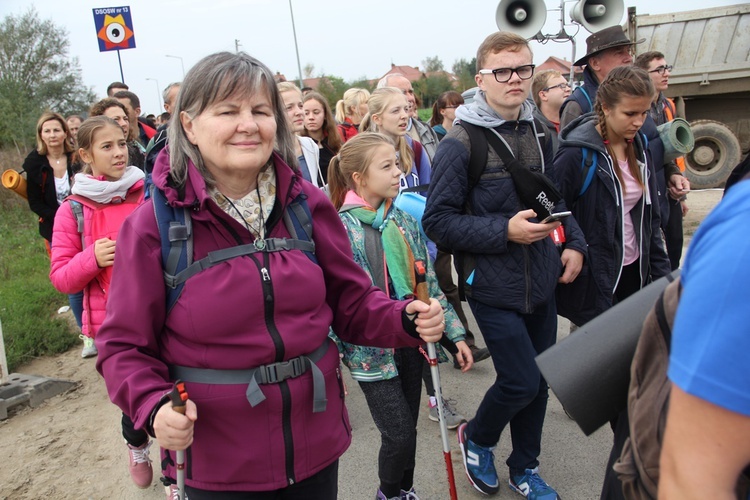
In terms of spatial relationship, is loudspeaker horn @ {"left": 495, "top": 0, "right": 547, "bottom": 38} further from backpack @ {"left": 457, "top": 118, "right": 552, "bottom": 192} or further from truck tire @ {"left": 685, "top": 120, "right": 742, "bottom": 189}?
backpack @ {"left": 457, "top": 118, "right": 552, "bottom": 192}

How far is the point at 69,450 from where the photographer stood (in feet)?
12.8

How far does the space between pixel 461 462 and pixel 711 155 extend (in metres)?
9.32

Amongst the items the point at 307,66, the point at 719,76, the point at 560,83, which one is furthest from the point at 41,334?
the point at 307,66

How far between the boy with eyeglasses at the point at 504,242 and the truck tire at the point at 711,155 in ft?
29.3

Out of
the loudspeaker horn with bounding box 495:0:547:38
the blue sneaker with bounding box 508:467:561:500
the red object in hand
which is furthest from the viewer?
the loudspeaker horn with bounding box 495:0:547:38

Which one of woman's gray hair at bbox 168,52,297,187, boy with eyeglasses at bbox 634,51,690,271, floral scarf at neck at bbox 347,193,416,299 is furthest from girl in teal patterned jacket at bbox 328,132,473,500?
boy with eyeglasses at bbox 634,51,690,271

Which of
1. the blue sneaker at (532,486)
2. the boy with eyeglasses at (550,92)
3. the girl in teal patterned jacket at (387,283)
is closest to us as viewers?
the girl in teal patterned jacket at (387,283)

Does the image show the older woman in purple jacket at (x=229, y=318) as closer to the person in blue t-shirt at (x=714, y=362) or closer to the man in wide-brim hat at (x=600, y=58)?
the person in blue t-shirt at (x=714, y=362)

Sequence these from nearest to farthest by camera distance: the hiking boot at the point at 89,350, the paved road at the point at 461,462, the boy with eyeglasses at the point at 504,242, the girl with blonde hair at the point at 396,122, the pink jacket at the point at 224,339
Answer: the pink jacket at the point at 224,339 → the boy with eyeglasses at the point at 504,242 → the paved road at the point at 461,462 → the girl with blonde hair at the point at 396,122 → the hiking boot at the point at 89,350

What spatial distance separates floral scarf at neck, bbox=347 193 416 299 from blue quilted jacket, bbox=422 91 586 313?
0.16m

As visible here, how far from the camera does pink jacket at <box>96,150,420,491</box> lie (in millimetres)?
1679

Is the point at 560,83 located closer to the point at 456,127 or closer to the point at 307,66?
the point at 456,127

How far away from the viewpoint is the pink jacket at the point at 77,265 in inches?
125

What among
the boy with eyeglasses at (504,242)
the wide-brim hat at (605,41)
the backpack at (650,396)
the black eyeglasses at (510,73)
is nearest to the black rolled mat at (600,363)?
the backpack at (650,396)
